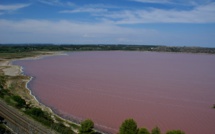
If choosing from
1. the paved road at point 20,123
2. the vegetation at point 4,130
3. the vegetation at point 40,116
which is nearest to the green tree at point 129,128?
the vegetation at point 40,116

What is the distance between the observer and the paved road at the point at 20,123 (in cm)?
1710

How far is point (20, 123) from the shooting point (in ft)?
60.8

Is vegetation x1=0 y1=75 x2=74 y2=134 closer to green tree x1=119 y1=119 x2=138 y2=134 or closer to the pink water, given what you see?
the pink water

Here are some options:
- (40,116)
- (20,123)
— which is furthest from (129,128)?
(40,116)

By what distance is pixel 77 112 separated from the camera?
2636cm

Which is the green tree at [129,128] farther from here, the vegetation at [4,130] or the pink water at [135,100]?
the vegetation at [4,130]

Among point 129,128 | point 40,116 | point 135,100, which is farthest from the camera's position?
point 135,100

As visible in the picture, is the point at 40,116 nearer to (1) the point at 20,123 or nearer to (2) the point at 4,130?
(1) the point at 20,123

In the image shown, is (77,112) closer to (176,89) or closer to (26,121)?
(26,121)

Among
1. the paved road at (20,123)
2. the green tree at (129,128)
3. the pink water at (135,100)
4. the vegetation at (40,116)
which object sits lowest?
the pink water at (135,100)

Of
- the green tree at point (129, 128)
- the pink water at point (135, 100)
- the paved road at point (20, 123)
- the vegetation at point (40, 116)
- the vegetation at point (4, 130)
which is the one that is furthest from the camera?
the pink water at point (135, 100)

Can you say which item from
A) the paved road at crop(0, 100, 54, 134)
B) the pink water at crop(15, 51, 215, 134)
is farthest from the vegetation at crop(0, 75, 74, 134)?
the pink water at crop(15, 51, 215, 134)

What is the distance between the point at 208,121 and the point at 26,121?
16935 millimetres

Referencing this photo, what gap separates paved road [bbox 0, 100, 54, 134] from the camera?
17.1 meters
